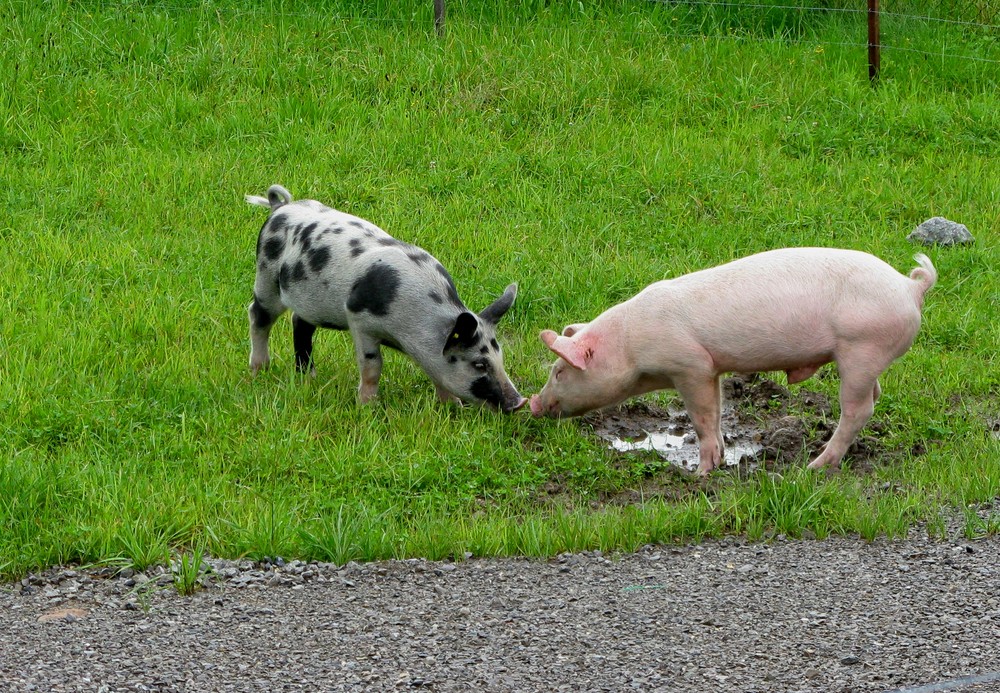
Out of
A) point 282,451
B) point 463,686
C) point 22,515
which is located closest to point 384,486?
point 282,451

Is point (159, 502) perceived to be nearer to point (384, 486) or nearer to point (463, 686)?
point (384, 486)

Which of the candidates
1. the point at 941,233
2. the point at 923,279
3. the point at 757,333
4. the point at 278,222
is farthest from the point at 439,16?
the point at 923,279

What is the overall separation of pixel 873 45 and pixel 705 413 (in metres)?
6.42

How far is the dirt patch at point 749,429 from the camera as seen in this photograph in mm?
6441

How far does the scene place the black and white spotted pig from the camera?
6.46 m

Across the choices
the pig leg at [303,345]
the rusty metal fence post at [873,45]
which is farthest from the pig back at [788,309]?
the rusty metal fence post at [873,45]

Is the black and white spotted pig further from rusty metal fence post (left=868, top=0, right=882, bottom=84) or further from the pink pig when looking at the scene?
rusty metal fence post (left=868, top=0, right=882, bottom=84)

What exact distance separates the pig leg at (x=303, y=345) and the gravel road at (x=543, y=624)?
229 cm

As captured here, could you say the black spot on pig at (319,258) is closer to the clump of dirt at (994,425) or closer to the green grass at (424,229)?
the green grass at (424,229)

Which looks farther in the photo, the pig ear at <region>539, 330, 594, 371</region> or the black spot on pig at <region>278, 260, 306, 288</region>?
the black spot on pig at <region>278, 260, 306, 288</region>

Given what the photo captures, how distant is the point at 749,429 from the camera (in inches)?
270

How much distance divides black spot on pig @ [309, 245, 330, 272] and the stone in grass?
14.6 ft

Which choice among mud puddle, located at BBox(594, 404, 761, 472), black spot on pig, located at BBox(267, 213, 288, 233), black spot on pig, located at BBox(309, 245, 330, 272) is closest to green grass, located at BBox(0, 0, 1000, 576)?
mud puddle, located at BBox(594, 404, 761, 472)

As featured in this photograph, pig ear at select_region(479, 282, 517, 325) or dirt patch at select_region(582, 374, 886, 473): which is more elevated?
pig ear at select_region(479, 282, 517, 325)
